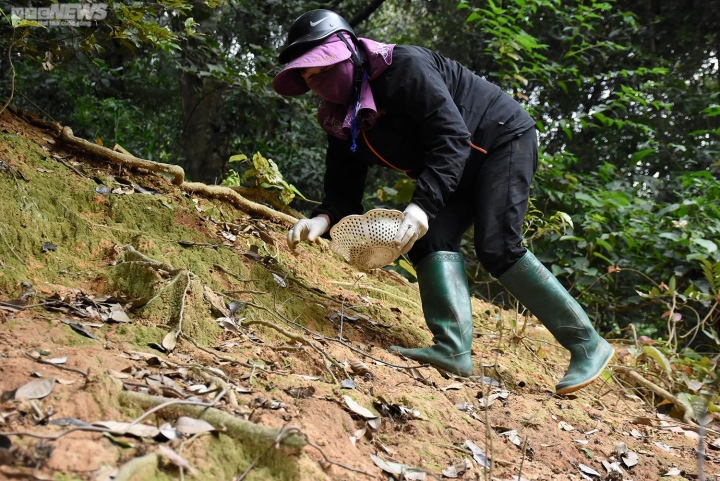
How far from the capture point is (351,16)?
849 centimetres

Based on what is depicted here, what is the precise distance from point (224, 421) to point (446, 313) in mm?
1647

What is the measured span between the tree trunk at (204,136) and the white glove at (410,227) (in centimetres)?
454

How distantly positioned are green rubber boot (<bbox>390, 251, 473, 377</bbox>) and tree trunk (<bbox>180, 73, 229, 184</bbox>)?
168 inches

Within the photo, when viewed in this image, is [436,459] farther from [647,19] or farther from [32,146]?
[647,19]

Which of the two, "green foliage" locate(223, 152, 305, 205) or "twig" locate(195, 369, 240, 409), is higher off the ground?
"green foliage" locate(223, 152, 305, 205)

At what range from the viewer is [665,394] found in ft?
12.1

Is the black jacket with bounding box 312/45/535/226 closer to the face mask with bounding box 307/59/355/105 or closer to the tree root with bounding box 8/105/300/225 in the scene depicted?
the face mask with bounding box 307/59/355/105

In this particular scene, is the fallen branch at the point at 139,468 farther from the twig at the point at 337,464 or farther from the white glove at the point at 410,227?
the white glove at the point at 410,227

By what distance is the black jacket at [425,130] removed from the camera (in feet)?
9.66

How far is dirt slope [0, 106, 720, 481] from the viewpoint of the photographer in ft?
5.59

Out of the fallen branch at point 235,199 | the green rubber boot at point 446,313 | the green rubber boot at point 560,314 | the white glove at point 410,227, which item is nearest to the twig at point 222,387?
the white glove at point 410,227

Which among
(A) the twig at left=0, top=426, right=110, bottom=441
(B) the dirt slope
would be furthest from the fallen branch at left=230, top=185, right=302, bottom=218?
(A) the twig at left=0, top=426, right=110, bottom=441

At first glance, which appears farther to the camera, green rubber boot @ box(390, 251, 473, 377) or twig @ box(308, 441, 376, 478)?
green rubber boot @ box(390, 251, 473, 377)

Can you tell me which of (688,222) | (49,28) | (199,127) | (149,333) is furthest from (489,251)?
(199,127)
